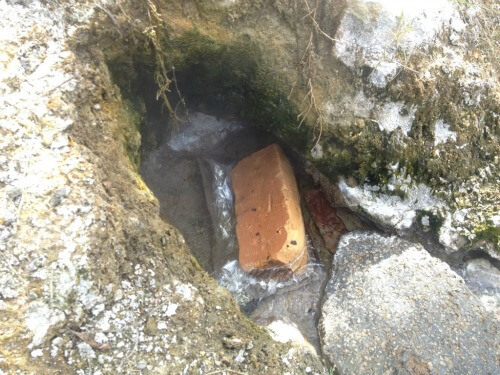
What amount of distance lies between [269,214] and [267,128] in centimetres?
51

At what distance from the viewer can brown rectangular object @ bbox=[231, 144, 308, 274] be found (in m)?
2.57

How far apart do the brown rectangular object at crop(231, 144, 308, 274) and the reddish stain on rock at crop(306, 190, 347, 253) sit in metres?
0.12

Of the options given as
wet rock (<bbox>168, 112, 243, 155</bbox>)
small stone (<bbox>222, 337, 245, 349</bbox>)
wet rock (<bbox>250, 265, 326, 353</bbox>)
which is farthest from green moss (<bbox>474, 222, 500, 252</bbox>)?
wet rock (<bbox>168, 112, 243, 155</bbox>)

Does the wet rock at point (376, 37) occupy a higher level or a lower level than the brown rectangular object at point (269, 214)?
higher

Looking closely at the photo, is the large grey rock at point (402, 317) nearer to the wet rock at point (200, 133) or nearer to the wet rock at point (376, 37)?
the wet rock at point (376, 37)

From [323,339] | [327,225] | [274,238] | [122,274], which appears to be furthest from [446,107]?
[122,274]

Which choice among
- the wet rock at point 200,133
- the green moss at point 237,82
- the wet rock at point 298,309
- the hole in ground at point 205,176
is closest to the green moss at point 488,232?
the hole in ground at point 205,176

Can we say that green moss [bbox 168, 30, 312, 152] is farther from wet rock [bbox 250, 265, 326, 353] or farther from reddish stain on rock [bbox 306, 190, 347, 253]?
wet rock [bbox 250, 265, 326, 353]

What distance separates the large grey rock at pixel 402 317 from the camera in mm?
2172

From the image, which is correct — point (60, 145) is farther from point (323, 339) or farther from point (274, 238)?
point (323, 339)

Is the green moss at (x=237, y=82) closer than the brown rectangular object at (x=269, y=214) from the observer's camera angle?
Yes

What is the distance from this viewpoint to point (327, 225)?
9.17 feet

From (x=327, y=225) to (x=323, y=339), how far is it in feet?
2.40

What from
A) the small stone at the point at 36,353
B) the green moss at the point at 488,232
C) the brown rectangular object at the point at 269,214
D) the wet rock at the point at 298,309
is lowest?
the wet rock at the point at 298,309
